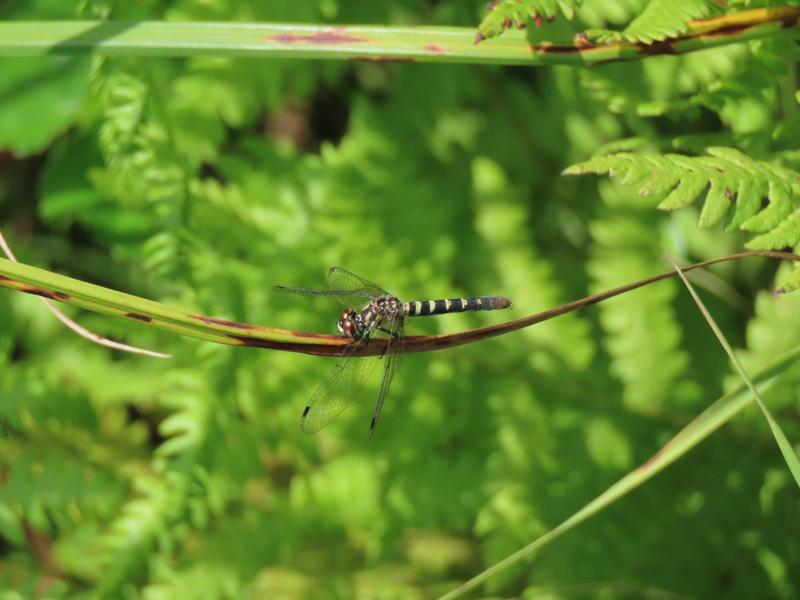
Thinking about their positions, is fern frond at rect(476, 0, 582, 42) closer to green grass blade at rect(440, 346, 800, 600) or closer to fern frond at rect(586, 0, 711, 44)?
fern frond at rect(586, 0, 711, 44)

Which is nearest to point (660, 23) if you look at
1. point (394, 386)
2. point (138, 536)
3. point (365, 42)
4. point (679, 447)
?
point (365, 42)

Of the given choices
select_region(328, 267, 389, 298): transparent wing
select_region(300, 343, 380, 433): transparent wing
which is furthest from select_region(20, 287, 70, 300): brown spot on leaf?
select_region(328, 267, 389, 298): transparent wing

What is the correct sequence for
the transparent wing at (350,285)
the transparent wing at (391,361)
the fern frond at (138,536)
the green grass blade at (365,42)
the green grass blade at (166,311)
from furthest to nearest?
the transparent wing at (350,285)
the fern frond at (138,536)
the transparent wing at (391,361)
the green grass blade at (365,42)
the green grass blade at (166,311)

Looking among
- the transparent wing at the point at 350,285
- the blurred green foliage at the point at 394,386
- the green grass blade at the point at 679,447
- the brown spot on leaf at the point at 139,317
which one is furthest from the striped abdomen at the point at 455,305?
the brown spot on leaf at the point at 139,317

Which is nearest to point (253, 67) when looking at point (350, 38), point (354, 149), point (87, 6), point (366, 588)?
point (354, 149)

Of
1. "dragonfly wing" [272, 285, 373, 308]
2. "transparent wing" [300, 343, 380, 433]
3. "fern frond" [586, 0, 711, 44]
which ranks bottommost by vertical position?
"transparent wing" [300, 343, 380, 433]

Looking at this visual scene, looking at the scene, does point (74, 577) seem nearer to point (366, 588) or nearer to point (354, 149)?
point (366, 588)

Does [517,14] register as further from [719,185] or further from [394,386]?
[394,386]

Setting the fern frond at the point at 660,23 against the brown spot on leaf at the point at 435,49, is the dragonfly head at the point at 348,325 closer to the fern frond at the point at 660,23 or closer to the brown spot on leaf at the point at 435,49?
the brown spot on leaf at the point at 435,49
